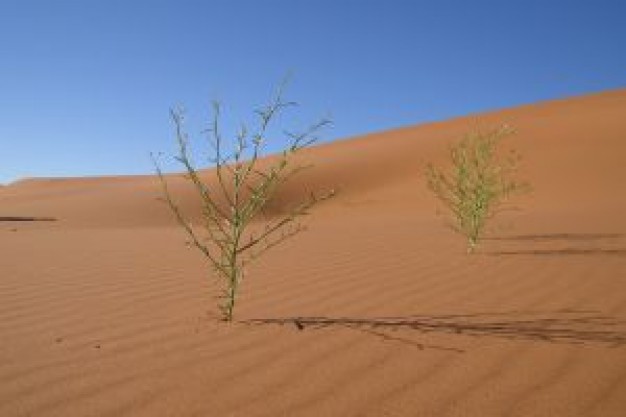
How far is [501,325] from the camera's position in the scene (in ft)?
13.3

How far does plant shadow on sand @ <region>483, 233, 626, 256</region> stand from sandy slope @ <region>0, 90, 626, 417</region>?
0.03 metres

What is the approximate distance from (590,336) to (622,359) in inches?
16.4

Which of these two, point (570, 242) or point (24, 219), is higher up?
point (24, 219)

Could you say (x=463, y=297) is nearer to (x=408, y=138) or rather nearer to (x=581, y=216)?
(x=581, y=216)

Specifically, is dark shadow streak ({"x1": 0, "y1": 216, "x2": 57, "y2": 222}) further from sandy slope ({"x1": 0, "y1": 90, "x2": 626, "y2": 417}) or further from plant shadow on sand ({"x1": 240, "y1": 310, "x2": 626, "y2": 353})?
plant shadow on sand ({"x1": 240, "y1": 310, "x2": 626, "y2": 353})

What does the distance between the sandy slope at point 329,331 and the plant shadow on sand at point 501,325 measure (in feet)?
0.06

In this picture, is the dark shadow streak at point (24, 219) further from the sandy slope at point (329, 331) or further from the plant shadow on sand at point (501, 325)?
the plant shadow on sand at point (501, 325)

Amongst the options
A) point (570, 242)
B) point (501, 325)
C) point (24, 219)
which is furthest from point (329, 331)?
point (24, 219)

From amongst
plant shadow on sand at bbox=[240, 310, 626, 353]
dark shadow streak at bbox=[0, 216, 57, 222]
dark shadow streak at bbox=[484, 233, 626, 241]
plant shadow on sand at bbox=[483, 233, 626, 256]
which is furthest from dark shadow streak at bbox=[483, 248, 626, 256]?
dark shadow streak at bbox=[0, 216, 57, 222]

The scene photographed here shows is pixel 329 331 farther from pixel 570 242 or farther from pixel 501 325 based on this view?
pixel 570 242

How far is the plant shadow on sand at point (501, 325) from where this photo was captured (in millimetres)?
3750

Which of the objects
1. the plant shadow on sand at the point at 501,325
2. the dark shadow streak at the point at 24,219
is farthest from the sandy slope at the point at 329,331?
the dark shadow streak at the point at 24,219

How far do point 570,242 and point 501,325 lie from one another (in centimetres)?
492

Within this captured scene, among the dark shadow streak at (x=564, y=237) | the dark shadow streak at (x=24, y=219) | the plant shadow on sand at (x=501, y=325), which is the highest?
the dark shadow streak at (x=24, y=219)
